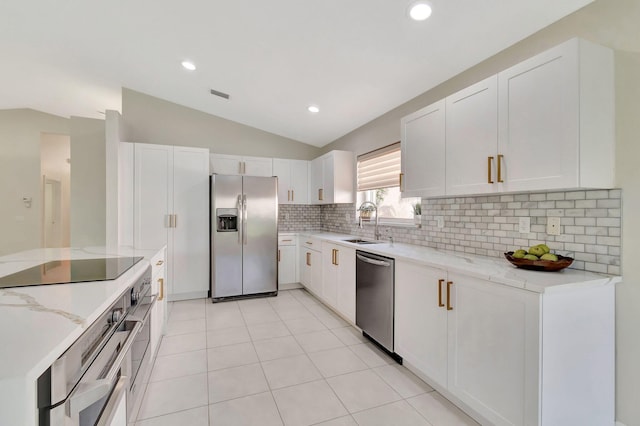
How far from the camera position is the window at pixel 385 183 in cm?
334

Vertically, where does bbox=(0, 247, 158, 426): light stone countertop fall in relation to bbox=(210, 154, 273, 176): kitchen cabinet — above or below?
below

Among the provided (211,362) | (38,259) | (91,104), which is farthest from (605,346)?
(91,104)

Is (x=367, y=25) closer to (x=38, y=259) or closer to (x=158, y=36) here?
(x=158, y=36)

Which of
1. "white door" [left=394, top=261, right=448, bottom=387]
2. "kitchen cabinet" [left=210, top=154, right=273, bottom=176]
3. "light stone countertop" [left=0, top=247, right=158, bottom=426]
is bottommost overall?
"white door" [left=394, top=261, right=448, bottom=387]

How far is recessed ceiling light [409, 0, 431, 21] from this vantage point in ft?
6.04

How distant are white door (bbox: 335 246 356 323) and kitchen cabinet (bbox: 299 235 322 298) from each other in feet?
1.88

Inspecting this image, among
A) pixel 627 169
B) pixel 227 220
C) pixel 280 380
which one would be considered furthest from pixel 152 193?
pixel 627 169

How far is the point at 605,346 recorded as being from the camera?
151 cm

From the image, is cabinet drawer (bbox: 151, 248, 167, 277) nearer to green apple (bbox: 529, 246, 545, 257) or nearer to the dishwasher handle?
the dishwasher handle

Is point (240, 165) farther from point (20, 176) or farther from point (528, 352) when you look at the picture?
point (20, 176)

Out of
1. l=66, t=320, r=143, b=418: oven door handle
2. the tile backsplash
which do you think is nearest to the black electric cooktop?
l=66, t=320, r=143, b=418: oven door handle

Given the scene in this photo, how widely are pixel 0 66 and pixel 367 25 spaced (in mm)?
4780

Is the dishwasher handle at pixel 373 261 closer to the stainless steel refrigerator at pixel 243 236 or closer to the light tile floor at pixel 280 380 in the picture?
the light tile floor at pixel 280 380

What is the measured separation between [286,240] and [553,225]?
3.36 m
